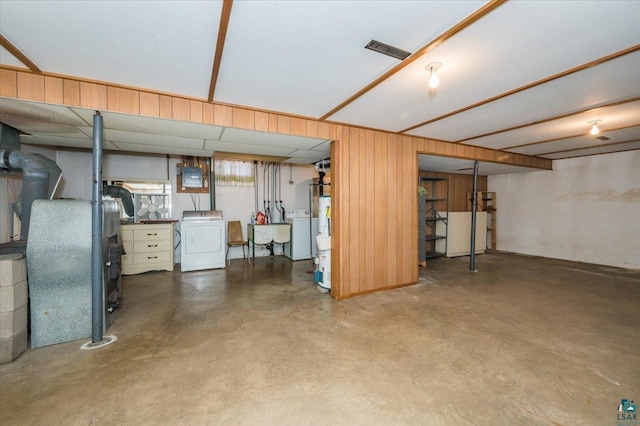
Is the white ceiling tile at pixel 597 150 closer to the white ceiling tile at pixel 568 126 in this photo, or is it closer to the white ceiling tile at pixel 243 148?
the white ceiling tile at pixel 568 126

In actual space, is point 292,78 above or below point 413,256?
above

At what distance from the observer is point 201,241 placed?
189 inches

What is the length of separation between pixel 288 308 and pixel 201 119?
2386 mm

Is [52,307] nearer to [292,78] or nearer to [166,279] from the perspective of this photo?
[166,279]

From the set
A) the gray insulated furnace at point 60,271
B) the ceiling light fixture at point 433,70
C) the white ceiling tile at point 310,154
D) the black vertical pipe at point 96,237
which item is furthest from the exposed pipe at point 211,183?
the ceiling light fixture at point 433,70

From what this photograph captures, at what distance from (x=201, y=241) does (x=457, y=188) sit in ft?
22.6

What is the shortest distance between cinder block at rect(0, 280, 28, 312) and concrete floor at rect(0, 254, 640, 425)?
457 mm

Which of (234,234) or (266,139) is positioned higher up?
(266,139)

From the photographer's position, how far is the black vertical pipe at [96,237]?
7.48 feet

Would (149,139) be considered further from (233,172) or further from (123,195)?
(233,172)

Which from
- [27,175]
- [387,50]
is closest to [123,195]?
[27,175]

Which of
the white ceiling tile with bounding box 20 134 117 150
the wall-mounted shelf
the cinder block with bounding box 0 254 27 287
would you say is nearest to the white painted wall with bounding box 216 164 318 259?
the white ceiling tile with bounding box 20 134 117 150

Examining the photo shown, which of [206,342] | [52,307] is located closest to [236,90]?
[206,342]

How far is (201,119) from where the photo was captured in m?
2.66
